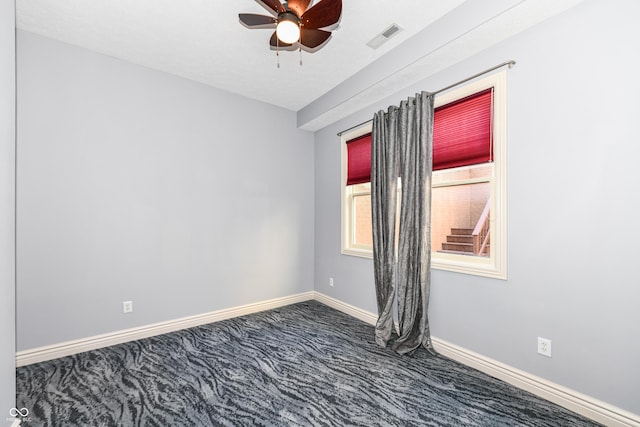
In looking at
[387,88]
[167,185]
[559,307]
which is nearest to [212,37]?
[167,185]

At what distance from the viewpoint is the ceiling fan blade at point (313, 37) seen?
2057 millimetres

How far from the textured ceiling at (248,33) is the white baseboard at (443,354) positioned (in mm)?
2655

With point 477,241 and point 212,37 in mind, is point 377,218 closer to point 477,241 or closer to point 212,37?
point 477,241

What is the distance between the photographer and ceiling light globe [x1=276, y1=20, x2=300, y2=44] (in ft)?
6.02

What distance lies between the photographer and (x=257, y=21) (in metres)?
1.95

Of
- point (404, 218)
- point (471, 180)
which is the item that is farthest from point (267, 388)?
point (471, 180)

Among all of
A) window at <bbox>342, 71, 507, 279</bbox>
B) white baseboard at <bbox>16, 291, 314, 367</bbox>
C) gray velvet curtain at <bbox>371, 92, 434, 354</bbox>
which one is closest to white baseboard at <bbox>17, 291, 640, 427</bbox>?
white baseboard at <bbox>16, 291, 314, 367</bbox>

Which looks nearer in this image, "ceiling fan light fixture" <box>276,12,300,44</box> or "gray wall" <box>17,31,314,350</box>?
"ceiling fan light fixture" <box>276,12,300,44</box>

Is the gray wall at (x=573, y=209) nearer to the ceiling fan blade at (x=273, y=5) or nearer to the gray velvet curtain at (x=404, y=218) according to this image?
the gray velvet curtain at (x=404, y=218)

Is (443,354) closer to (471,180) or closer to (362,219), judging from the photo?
(471,180)

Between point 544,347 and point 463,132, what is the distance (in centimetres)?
183

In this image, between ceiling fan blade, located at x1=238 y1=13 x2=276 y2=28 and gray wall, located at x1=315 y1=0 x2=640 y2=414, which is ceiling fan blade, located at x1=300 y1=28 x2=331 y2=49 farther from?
gray wall, located at x1=315 y1=0 x2=640 y2=414

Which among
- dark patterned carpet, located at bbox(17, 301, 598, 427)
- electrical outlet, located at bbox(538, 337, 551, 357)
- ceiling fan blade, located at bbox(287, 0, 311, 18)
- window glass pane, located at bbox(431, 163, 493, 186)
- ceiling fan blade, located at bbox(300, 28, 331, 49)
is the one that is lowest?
dark patterned carpet, located at bbox(17, 301, 598, 427)

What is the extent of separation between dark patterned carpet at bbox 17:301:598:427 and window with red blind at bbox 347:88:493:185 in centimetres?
187
